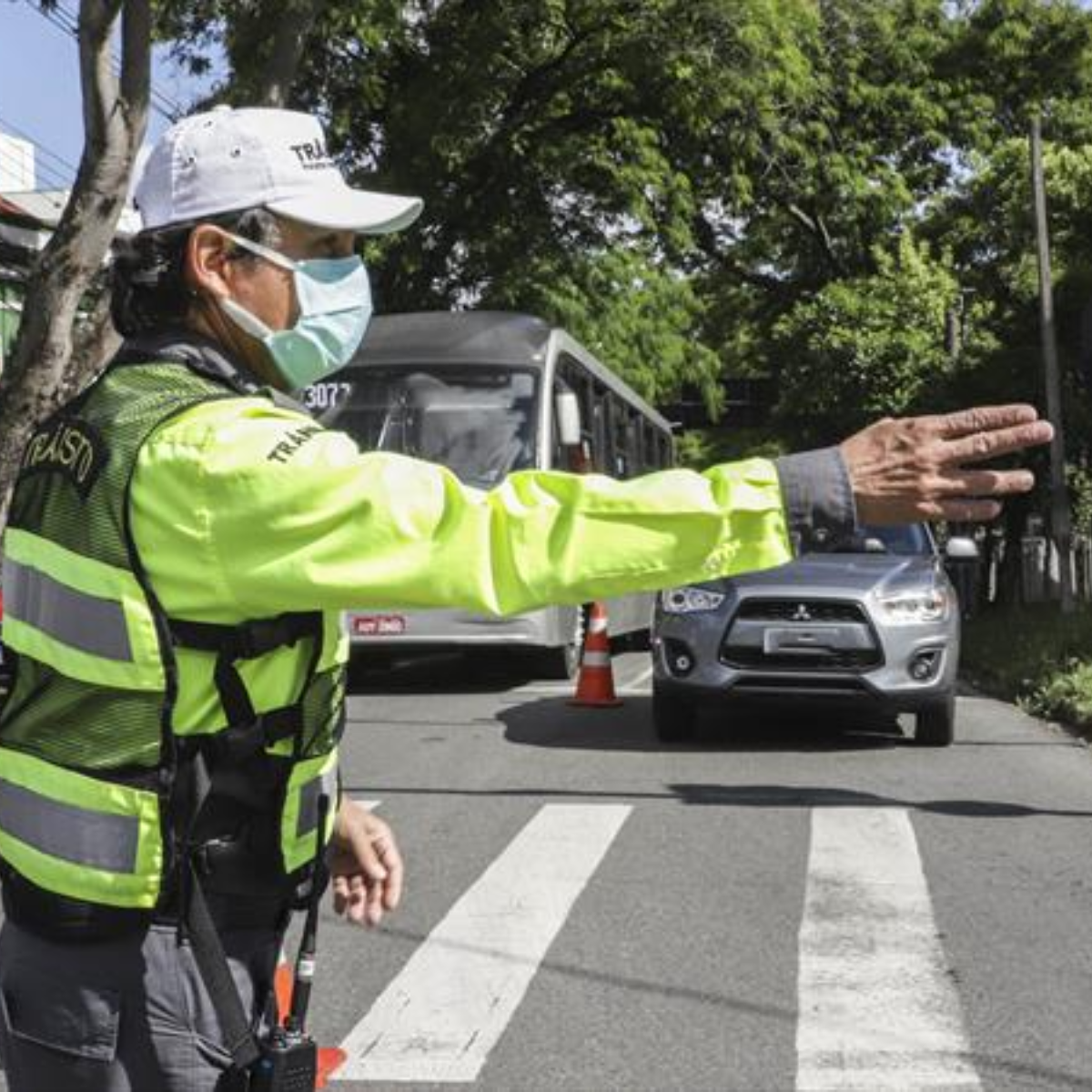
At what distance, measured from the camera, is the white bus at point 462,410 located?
1448cm

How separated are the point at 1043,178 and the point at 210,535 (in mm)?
23060

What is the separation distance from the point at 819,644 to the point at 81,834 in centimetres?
870

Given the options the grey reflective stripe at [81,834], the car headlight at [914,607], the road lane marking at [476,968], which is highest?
the grey reflective stripe at [81,834]

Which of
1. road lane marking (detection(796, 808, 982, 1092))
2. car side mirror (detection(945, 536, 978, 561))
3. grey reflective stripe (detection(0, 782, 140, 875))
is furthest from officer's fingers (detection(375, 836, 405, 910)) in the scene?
car side mirror (detection(945, 536, 978, 561))

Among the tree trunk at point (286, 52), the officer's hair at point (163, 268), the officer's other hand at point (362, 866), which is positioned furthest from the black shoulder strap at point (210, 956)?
the tree trunk at point (286, 52)

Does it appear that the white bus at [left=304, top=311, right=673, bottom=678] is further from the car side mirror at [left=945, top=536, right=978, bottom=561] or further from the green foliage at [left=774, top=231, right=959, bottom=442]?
the green foliage at [left=774, top=231, right=959, bottom=442]

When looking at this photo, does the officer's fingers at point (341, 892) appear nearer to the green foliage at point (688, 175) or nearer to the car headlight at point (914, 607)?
the car headlight at point (914, 607)

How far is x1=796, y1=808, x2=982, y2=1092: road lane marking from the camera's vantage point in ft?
14.4

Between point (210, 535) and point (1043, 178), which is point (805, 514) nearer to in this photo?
point (210, 535)

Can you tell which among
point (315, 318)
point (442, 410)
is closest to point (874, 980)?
point (315, 318)

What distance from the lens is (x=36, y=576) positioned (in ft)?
6.50

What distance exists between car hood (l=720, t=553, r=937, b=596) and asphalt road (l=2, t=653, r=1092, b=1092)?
0.97 meters

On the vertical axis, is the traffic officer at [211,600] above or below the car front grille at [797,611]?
above

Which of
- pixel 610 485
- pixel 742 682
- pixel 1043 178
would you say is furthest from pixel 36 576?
pixel 1043 178
